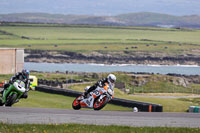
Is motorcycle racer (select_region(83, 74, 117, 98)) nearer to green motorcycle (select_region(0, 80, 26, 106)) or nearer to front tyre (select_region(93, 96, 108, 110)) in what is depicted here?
front tyre (select_region(93, 96, 108, 110))

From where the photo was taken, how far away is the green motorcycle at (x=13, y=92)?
25.7 m

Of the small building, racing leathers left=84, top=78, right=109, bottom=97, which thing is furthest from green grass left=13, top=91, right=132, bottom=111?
the small building

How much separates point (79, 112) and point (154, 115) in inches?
128

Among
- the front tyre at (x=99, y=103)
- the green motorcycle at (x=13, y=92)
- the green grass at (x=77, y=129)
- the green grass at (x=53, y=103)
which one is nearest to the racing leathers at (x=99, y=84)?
the front tyre at (x=99, y=103)

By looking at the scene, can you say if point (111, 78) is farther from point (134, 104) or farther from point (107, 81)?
point (134, 104)

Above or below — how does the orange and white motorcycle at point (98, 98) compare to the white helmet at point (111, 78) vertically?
below

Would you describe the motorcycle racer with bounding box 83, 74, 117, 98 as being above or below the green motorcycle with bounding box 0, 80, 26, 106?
above

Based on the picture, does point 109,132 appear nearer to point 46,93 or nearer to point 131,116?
point 131,116

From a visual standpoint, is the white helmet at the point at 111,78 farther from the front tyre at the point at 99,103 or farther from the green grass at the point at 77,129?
the green grass at the point at 77,129

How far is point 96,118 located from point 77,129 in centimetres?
342

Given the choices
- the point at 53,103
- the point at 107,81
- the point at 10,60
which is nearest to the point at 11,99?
the point at 107,81

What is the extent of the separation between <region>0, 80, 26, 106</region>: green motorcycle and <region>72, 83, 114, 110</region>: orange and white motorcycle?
2.96m

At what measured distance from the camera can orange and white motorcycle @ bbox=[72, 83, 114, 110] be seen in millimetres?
23922

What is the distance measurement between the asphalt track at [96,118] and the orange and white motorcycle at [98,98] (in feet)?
4.64
